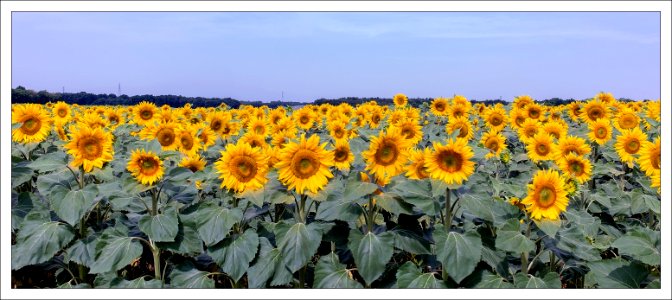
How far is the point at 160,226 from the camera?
3887 mm

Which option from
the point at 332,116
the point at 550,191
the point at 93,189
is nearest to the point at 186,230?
the point at 93,189

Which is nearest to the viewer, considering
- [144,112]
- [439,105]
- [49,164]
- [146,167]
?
[146,167]

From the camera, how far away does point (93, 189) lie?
404cm

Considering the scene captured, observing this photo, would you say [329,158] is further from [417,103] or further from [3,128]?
[417,103]

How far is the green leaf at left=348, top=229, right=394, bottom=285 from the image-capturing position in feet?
11.7

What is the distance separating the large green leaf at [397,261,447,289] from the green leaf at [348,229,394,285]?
0.64 ft

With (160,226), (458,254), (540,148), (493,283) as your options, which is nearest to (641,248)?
(493,283)

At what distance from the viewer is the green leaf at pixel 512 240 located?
347cm

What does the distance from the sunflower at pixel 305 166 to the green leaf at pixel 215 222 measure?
50cm

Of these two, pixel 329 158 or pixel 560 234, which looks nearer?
pixel 329 158

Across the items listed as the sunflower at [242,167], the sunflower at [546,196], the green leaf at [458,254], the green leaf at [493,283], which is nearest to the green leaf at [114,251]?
the sunflower at [242,167]

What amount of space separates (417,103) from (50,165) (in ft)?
38.2

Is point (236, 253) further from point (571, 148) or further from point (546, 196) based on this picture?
point (571, 148)

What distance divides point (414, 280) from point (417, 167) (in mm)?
789
